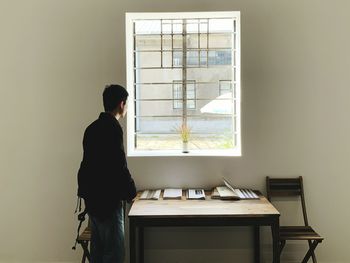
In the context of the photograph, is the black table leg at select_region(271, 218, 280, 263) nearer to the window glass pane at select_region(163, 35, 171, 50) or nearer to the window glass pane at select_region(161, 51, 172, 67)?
the window glass pane at select_region(161, 51, 172, 67)

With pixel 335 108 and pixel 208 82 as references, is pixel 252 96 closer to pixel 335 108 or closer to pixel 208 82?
pixel 208 82

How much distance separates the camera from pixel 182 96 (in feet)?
12.1

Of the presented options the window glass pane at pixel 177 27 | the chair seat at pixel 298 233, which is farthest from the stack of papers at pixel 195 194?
the window glass pane at pixel 177 27

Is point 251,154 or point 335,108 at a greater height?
point 335,108

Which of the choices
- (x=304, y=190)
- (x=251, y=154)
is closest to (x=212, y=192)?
(x=251, y=154)

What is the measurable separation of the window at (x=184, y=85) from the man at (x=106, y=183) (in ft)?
4.18

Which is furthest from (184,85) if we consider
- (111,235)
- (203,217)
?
(111,235)

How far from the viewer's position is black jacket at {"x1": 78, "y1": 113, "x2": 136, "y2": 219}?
7.54 feet

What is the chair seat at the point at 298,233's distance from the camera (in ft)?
9.84

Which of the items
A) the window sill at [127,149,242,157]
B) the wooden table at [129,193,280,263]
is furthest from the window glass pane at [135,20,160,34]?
the wooden table at [129,193,280,263]

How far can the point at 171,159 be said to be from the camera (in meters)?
3.43

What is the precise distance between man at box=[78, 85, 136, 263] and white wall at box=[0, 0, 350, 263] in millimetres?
1077

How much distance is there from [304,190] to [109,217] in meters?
1.87

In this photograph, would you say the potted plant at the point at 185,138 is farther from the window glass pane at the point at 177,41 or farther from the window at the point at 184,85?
the window glass pane at the point at 177,41
